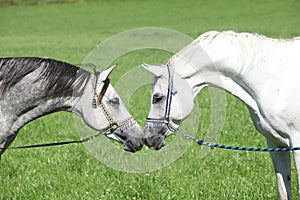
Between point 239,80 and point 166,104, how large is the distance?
2.63 ft

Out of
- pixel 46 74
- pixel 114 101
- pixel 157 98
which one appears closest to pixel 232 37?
pixel 157 98

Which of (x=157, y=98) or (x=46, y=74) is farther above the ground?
(x=46, y=74)

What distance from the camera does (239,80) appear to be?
567cm

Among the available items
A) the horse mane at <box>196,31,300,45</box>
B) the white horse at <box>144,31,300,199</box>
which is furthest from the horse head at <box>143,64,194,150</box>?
the horse mane at <box>196,31,300,45</box>

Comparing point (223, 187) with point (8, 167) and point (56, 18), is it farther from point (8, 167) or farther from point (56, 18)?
point (56, 18)

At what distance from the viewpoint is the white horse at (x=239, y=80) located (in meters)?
5.42

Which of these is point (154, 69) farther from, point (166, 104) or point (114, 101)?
point (114, 101)

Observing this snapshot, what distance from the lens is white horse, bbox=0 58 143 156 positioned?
531cm

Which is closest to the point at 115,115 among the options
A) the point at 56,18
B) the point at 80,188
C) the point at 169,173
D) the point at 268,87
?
the point at 268,87

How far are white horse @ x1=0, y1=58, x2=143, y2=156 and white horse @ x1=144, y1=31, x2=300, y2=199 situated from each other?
0.45m

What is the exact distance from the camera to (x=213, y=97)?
5.86 metres

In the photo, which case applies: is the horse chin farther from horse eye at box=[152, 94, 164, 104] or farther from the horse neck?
the horse neck

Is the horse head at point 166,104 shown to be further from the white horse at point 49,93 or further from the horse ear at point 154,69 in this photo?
the white horse at point 49,93

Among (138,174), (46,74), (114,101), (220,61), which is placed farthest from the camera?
(138,174)
